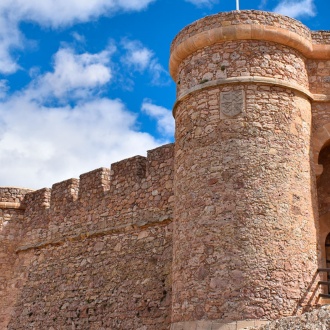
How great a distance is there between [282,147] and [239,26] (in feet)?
6.19

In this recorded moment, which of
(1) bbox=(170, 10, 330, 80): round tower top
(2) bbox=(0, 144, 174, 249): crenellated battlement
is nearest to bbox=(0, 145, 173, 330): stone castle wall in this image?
(2) bbox=(0, 144, 174, 249): crenellated battlement

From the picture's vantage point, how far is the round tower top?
9463 millimetres

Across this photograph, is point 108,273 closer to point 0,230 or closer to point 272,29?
point 0,230

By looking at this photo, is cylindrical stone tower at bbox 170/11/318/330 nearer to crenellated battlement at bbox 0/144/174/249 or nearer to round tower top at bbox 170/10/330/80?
round tower top at bbox 170/10/330/80

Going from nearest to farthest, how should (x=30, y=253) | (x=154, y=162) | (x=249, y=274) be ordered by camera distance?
1. (x=249, y=274)
2. (x=154, y=162)
3. (x=30, y=253)

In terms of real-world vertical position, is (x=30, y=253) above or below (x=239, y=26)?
below

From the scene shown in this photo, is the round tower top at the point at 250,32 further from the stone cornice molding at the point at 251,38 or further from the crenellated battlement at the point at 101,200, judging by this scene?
the crenellated battlement at the point at 101,200

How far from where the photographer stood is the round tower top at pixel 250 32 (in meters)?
9.46

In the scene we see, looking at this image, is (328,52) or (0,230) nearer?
(328,52)

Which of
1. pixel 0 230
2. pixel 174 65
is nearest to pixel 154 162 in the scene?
pixel 174 65

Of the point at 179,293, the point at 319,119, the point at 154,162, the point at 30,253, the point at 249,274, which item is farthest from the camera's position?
the point at 30,253

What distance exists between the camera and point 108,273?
464 inches

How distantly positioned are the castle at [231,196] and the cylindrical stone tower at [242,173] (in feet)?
0.05

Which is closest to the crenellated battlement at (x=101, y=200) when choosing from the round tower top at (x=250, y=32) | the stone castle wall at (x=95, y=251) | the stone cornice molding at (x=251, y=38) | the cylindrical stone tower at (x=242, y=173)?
the stone castle wall at (x=95, y=251)
